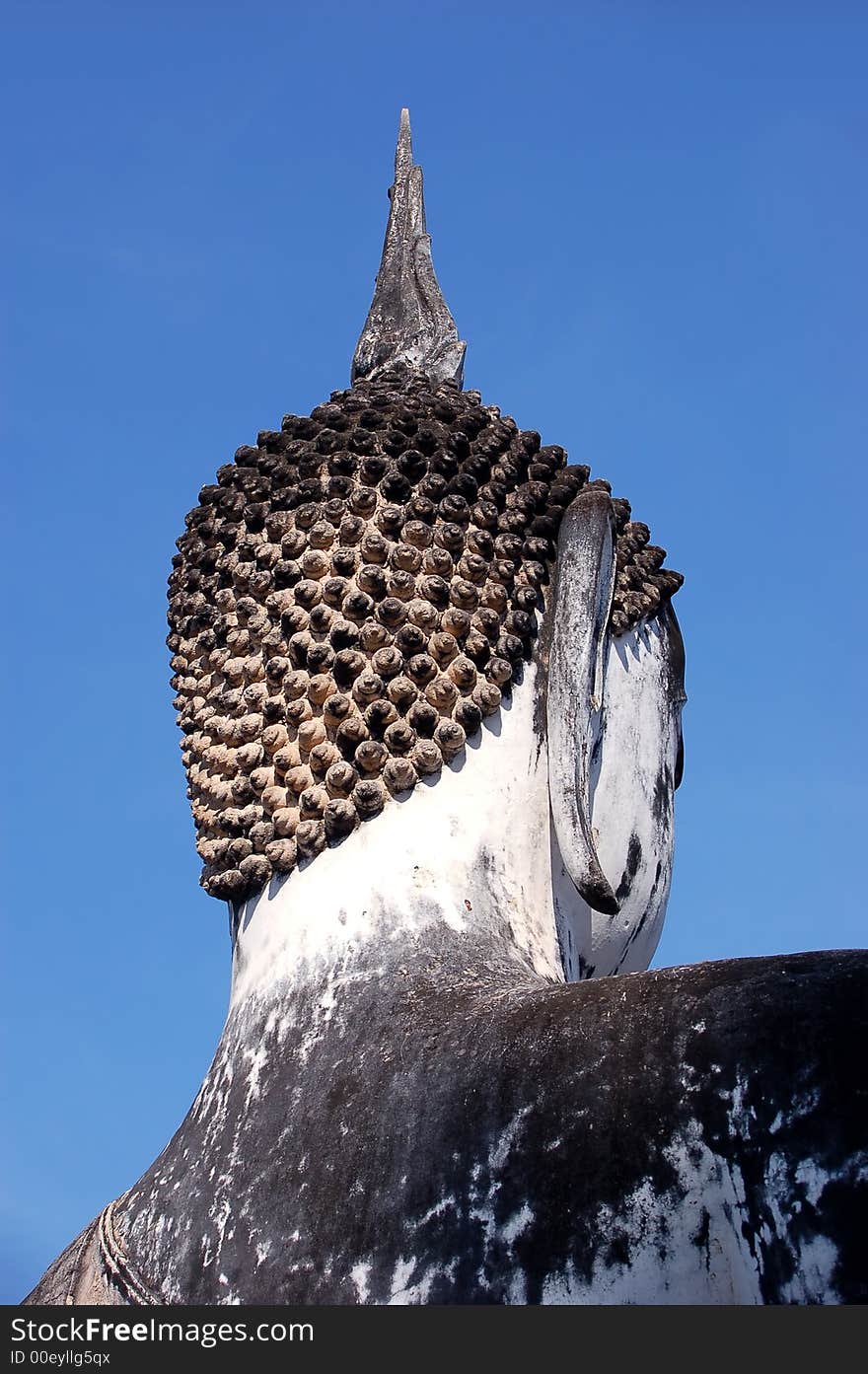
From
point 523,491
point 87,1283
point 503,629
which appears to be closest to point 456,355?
point 523,491

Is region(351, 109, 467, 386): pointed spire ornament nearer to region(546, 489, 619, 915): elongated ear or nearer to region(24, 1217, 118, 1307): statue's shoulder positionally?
region(546, 489, 619, 915): elongated ear

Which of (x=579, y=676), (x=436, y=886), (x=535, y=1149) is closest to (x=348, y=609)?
(x=579, y=676)

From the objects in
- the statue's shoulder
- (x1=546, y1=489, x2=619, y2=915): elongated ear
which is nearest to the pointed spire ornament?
(x1=546, y1=489, x2=619, y2=915): elongated ear

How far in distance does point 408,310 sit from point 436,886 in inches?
128

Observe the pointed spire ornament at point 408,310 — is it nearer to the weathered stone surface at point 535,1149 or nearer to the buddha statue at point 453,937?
the buddha statue at point 453,937

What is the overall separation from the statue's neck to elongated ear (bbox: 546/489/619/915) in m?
0.18

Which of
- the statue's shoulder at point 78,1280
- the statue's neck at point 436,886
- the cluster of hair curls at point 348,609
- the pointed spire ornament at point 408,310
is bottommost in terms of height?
the statue's shoulder at point 78,1280

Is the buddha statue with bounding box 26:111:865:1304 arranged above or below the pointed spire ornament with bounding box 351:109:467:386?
below

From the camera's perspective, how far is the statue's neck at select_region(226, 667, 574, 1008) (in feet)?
20.6

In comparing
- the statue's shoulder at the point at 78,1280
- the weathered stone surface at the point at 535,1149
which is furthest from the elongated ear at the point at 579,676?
the statue's shoulder at the point at 78,1280

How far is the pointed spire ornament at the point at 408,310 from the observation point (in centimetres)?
825

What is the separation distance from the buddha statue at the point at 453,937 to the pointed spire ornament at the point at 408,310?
0.11ft

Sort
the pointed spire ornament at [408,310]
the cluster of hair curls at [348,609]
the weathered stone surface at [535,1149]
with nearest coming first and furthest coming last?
the weathered stone surface at [535,1149] < the cluster of hair curls at [348,609] < the pointed spire ornament at [408,310]

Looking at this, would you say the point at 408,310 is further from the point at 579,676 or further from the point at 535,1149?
the point at 535,1149
